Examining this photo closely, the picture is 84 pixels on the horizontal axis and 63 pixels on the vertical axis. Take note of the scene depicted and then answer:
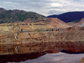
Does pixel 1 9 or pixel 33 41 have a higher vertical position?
pixel 1 9

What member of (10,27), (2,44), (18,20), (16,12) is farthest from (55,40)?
(16,12)

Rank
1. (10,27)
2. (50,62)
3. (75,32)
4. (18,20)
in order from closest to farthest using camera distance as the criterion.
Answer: (50,62) → (75,32) → (10,27) → (18,20)

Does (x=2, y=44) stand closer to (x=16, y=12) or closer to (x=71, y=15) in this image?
(x=16, y=12)

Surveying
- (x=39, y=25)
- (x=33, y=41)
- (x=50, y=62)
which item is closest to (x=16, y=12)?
(x=39, y=25)

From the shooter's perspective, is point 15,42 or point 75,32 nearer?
point 15,42

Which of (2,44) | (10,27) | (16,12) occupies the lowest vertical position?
(2,44)

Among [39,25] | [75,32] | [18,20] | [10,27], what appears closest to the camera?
[75,32]
